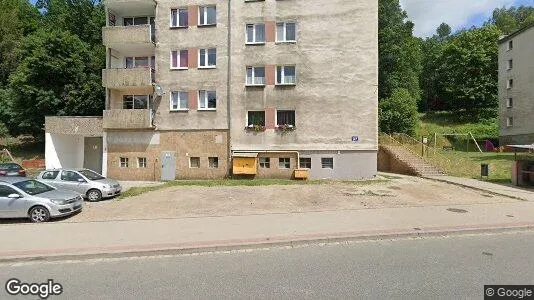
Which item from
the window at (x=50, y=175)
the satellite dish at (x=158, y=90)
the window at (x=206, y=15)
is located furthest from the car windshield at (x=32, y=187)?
the window at (x=206, y=15)

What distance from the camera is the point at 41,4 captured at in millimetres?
55875

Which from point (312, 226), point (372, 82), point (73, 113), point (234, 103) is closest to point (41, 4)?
point (73, 113)

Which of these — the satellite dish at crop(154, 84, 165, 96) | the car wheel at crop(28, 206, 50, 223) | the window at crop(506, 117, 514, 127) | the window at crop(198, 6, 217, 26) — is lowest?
the car wheel at crop(28, 206, 50, 223)

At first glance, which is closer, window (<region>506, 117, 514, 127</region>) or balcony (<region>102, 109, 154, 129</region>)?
balcony (<region>102, 109, 154, 129</region>)

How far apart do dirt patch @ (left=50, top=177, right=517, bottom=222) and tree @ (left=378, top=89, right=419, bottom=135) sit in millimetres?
19668

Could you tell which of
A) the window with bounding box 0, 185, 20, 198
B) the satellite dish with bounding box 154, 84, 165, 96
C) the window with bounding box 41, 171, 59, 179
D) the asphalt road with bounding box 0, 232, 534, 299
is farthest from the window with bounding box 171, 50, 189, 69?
the asphalt road with bounding box 0, 232, 534, 299

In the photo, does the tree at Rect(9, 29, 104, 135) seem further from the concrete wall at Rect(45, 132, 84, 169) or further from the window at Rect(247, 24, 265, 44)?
the window at Rect(247, 24, 265, 44)

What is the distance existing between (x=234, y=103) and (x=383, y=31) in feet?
89.3

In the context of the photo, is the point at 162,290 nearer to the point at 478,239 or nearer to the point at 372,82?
the point at 478,239

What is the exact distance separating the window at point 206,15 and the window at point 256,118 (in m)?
6.54

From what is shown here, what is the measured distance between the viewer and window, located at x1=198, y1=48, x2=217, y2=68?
76.4 ft

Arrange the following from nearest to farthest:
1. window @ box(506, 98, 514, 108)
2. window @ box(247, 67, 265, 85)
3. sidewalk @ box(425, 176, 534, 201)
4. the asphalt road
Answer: the asphalt road, sidewalk @ box(425, 176, 534, 201), window @ box(247, 67, 265, 85), window @ box(506, 98, 514, 108)

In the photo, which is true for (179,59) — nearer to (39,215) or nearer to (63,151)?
(63,151)

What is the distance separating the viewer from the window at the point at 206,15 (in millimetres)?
23328
